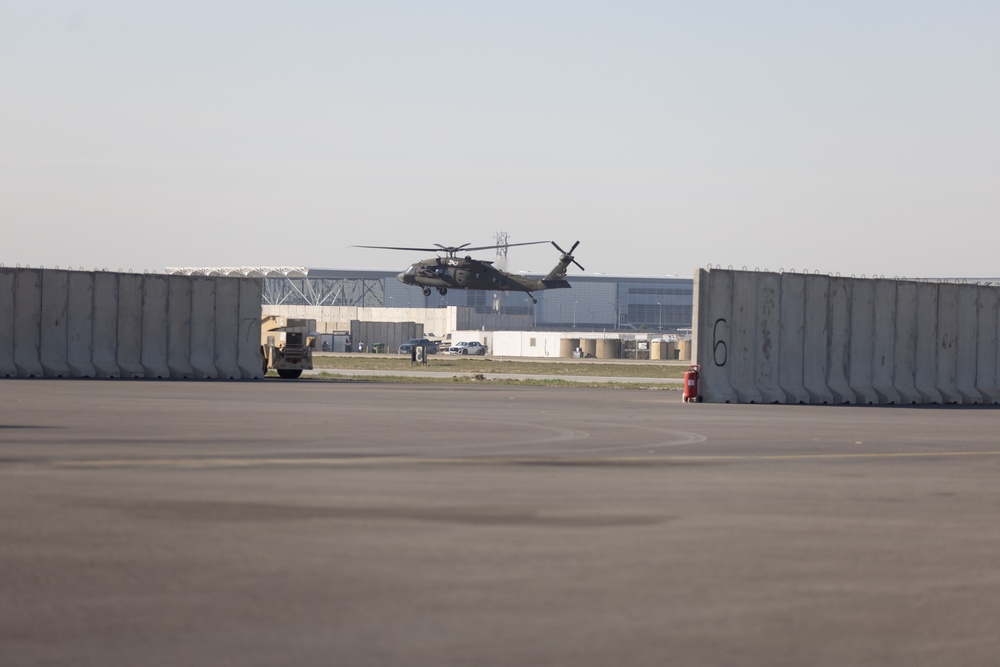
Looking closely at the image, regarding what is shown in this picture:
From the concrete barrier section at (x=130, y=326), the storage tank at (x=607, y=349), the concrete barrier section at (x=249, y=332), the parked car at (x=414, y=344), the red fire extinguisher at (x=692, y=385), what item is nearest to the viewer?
the red fire extinguisher at (x=692, y=385)

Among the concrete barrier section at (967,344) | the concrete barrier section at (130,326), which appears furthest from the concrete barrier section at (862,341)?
the concrete barrier section at (130,326)

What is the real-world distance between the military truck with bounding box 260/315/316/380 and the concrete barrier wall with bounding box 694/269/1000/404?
20835mm

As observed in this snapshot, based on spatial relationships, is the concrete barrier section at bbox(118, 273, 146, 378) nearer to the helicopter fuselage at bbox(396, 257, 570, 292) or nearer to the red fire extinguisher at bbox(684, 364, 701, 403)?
the red fire extinguisher at bbox(684, 364, 701, 403)

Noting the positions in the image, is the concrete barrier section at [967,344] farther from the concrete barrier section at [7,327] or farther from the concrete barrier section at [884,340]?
the concrete barrier section at [7,327]

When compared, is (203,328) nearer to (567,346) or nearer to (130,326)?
(130,326)

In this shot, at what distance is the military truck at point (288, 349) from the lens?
169ft

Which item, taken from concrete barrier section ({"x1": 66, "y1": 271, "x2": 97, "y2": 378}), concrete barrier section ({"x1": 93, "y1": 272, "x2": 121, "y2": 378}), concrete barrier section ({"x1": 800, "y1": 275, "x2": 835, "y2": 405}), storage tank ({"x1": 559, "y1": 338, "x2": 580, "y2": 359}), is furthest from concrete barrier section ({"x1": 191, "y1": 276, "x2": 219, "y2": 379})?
storage tank ({"x1": 559, "y1": 338, "x2": 580, "y2": 359})

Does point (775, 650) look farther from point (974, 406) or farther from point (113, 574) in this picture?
point (974, 406)

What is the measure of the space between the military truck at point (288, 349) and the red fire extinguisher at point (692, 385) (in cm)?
2061

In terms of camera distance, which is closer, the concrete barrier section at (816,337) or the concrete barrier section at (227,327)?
the concrete barrier section at (816,337)

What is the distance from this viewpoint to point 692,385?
3459 centimetres

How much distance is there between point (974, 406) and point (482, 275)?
4783 cm

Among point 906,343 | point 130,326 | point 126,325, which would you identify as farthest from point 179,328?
point 906,343

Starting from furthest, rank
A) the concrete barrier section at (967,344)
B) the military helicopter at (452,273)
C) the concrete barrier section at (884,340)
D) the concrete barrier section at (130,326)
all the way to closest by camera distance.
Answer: the military helicopter at (452,273) < the concrete barrier section at (130,326) < the concrete barrier section at (967,344) < the concrete barrier section at (884,340)
